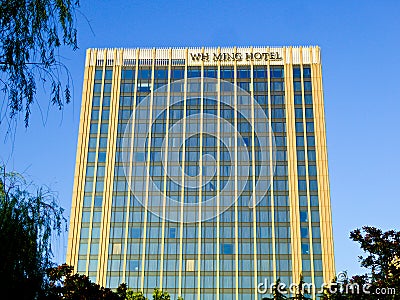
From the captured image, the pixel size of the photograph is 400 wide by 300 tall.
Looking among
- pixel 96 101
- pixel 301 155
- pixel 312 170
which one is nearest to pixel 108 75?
pixel 96 101

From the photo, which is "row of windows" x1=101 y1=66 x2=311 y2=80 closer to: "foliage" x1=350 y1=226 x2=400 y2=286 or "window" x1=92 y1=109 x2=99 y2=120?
→ "window" x1=92 y1=109 x2=99 y2=120

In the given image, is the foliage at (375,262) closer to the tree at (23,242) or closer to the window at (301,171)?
the tree at (23,242)

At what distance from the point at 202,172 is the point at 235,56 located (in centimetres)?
2038

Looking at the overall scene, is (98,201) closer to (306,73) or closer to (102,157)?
(102,157)

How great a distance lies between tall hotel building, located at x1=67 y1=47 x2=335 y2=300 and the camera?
85000mm

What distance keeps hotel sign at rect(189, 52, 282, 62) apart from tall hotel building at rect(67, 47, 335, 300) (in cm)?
16

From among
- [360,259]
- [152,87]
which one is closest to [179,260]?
[152,87]

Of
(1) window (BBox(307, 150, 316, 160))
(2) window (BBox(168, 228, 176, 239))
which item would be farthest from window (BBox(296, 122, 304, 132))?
(2) window (BBox(168, 228, 176, 239))

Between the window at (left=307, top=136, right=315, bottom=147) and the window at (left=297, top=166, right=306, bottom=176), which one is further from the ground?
the window at (left=307, top=136, right=315, bottom=147)

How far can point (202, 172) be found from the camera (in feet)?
293

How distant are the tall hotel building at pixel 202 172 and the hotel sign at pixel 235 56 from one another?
0.16 m

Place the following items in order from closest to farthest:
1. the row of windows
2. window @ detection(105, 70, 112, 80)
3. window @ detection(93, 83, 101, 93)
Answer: the row of windows → window @ detection(93, 83, 101, 93) → window @ detection(105, 70, 112, 80)

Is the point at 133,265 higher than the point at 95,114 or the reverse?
the reverse

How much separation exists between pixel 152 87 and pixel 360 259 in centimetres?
7194
